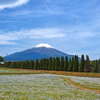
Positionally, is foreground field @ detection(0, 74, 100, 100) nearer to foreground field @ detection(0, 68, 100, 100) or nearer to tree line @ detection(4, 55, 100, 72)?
foreground field @ detection(0, 68, 100, 100)

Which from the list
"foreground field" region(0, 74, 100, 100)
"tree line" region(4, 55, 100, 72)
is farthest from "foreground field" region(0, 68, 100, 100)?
"tree line" region(4, 55, 100, 72)

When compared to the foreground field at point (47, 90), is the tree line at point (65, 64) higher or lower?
higher

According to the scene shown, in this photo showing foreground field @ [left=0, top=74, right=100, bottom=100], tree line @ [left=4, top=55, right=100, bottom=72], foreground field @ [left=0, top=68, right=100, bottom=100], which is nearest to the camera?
foreground field @ [left=0, top=74, right=100, bottom=100]

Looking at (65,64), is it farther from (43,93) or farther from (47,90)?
(43,93)

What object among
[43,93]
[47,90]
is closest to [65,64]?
[47,90]

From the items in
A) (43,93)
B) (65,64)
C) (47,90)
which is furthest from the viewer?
(65,64)

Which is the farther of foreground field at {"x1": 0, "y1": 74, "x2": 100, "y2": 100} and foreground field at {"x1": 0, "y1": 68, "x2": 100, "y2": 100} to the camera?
foreground field at {"x1": 0, "y1": 68, "x2": 100, "y2": 100}

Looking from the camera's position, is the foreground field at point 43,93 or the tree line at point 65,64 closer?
the foreground field at point 43,93

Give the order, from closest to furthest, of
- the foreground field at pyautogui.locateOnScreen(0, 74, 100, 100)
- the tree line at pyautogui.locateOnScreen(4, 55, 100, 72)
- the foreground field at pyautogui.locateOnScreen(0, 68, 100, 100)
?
the foreground field at pyautogui.locateOnScreen(0, 74, 100, 100) < the foreground field at pyautogui.locateOnScreen(0, 68, 100, 100) < the tree line at pyautogui.locateOnScreen(4, 55, 100, 72)

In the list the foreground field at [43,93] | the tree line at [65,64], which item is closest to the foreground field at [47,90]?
the foreground field at [43,93]

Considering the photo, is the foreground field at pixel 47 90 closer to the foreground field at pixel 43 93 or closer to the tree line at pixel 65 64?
the foreground field at pixel 43 93

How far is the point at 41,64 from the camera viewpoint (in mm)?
108438

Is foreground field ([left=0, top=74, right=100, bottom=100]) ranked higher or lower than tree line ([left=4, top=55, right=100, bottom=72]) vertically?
lower

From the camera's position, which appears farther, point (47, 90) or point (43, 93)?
point (47, 90)
